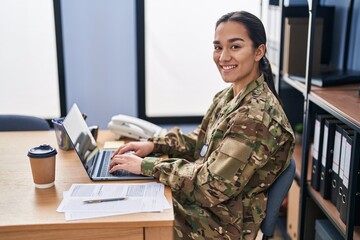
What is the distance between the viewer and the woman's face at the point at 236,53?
1672mm

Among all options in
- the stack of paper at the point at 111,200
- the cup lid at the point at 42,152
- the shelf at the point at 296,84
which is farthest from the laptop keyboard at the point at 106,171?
the shelf at the point at 296,84

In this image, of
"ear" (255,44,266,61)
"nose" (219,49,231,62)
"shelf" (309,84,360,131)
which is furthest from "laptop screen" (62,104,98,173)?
"shelf" (309,84,360,131)

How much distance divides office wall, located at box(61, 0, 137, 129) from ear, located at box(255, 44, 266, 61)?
148 centimetres

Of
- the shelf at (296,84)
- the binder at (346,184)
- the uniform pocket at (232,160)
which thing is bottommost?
the binder at (346,184)

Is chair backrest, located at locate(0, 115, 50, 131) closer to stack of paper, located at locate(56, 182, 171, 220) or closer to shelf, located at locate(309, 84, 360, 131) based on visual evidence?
stack of paper, located at locate(56, 182, 171, 220)

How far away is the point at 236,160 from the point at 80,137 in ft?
2.16

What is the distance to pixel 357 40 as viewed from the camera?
2.41m

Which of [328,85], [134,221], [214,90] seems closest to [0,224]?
[134,221]

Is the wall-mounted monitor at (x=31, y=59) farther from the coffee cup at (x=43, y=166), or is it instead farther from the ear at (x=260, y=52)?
the ear at (x=260, y=52)

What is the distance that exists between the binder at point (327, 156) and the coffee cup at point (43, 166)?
3.75 ft

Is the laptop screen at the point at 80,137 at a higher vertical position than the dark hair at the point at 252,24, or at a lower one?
lower

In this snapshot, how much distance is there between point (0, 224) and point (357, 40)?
2001mm

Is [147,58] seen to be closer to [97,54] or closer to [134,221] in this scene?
[97,54]

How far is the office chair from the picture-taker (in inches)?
60.5
